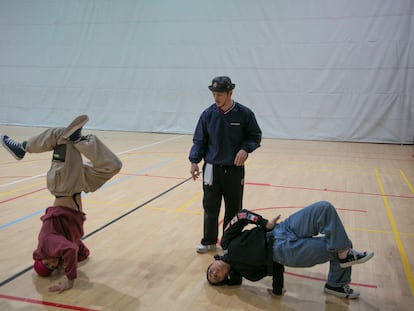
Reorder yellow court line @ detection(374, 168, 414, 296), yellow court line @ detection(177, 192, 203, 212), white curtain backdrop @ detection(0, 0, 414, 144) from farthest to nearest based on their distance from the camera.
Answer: white curtain backdrop @ detection(0, 0, 414, 144) → yellow court line @ detection(177, 192, 203, 212) → yellow court line @ detection(374, 168, 414, 296)

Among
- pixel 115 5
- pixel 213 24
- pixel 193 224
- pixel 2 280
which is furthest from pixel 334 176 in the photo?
pixel 115 5

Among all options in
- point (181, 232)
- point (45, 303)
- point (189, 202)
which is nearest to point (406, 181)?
point (189, 202)

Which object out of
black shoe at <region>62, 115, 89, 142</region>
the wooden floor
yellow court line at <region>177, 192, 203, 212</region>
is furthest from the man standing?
yellow court line at <region>177, 192, 203, 212</region>

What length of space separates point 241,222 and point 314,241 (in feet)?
1.83

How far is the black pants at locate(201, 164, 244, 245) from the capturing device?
13.2ft

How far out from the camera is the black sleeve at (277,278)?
3.21 metres

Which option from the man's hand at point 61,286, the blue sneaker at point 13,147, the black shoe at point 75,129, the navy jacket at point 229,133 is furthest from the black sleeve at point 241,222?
the blue sneaker at point 13,147

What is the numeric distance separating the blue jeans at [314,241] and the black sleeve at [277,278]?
0.07m

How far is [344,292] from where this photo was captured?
10.6ft

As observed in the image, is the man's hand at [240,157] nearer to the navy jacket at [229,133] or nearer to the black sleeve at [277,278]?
the navy jacket at [229,133]

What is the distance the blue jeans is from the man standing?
34.5 inches

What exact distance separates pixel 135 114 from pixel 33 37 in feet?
15.1

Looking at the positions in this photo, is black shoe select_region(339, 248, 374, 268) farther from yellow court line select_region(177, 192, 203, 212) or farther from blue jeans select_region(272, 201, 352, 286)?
yellow court line select_region(177, 192, 203, 212)

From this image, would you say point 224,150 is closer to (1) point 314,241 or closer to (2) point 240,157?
(2) point 240,157
